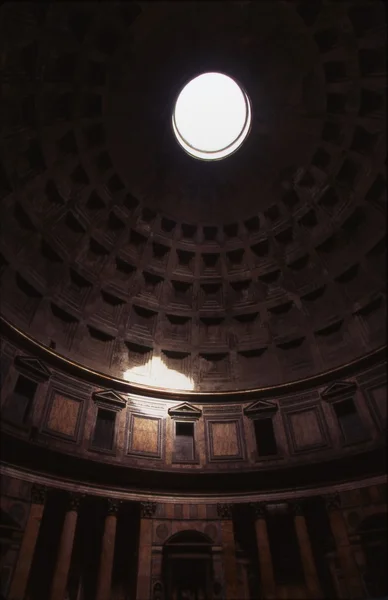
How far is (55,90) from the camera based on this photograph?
1669cm

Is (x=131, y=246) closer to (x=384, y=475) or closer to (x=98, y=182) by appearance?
(x=98, y=182)

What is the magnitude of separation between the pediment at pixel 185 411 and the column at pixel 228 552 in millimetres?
4228

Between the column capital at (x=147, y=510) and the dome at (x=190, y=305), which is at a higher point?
the dome at (x=190, y=305)

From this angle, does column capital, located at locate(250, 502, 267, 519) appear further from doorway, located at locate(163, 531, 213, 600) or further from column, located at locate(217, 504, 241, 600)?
doorway, located at locate(163, 531, 213, 600)

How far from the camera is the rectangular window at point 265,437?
59.0 feet

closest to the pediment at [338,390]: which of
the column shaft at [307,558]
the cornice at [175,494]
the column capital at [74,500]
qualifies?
the cornice at [175,494]

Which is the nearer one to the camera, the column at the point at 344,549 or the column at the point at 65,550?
the column at the point at 65,550

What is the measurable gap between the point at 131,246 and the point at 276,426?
485 inches

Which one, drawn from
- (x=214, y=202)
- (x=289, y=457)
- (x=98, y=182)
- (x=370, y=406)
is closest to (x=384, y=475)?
(x=370, y=406)

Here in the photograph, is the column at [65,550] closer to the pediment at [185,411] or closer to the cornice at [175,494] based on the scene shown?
the cornice at [175,494]

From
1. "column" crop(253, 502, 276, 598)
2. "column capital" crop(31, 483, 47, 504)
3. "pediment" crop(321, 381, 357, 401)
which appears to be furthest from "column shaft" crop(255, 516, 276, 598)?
"column capital" crop(31, 483, 47, 504)

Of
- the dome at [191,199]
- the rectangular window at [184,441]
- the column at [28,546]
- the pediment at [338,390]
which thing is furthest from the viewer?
the rectangular window at [184,441]

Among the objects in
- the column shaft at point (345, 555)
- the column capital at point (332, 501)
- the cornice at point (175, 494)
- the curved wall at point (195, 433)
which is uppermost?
the curved wall at point (195, 433)

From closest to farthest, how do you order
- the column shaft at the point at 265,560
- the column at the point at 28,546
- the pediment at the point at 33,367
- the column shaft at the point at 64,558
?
1. the column at the point at 28,546
2. the column shaft at the point at 64,558
3. the column shaft at the point at 265,560
4. the pediment at the point at 33,367
